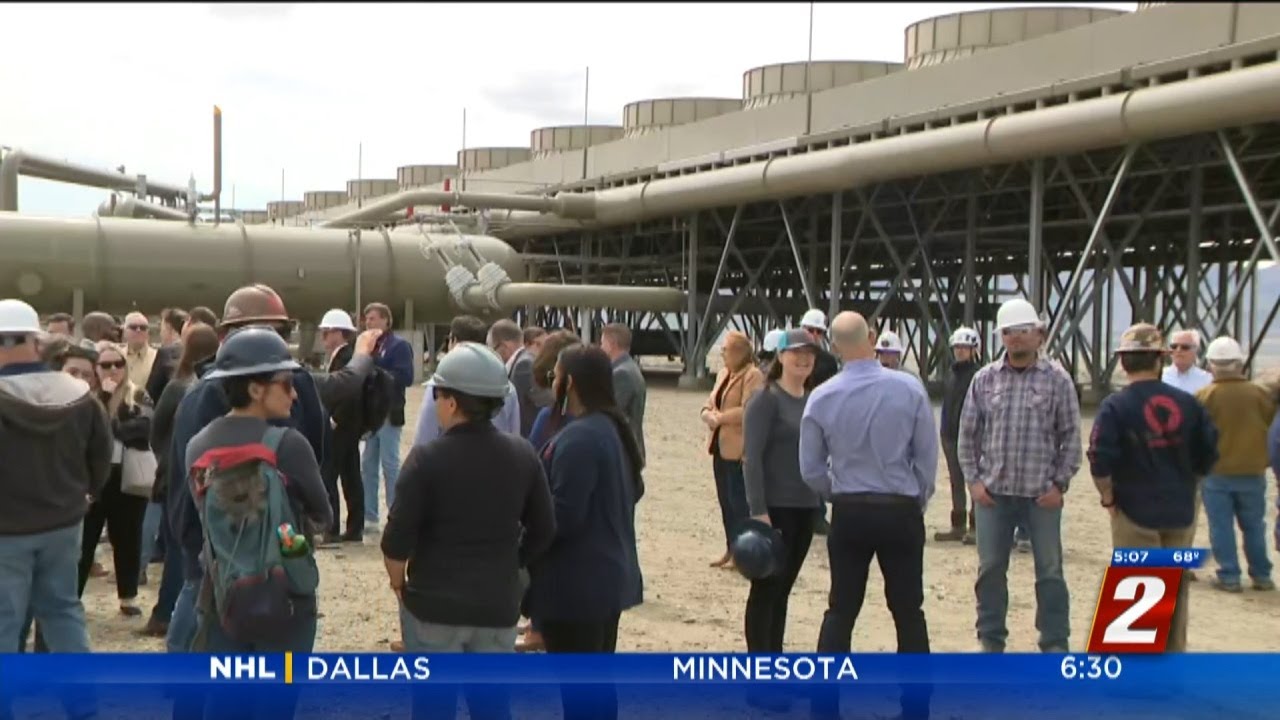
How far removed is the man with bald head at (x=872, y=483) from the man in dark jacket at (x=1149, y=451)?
4.10 ft

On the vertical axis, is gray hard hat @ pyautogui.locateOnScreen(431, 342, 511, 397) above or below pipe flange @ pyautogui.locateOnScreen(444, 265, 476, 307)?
below

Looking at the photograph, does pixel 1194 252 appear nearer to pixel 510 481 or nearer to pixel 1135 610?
pixel 1135 610

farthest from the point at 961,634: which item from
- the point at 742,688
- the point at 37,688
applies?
→ the point at 37,688

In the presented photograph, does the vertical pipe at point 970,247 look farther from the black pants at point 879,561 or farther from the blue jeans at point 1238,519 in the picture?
the black pants at point 879,561

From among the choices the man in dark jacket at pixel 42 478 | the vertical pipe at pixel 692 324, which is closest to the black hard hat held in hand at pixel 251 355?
the man in dark jacket at pixel 42 478

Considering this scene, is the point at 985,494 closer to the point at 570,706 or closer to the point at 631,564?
the point at 631,564

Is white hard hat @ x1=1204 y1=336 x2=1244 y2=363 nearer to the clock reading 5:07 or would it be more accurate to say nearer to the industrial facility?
the clock reading 5:07

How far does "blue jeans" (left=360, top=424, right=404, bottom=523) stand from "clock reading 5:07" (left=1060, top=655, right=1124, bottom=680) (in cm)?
630

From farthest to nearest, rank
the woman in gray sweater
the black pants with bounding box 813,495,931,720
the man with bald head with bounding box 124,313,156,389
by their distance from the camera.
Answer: the man with bald head with bounding box 124,313,156,389 → the woman in gray sweater → the black pants with bounding box 813,495,931,720

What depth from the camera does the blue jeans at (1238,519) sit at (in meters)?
8.38

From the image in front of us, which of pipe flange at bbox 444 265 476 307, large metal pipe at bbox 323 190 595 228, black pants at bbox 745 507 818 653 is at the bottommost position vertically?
black pants at bbox 745 507 818 653

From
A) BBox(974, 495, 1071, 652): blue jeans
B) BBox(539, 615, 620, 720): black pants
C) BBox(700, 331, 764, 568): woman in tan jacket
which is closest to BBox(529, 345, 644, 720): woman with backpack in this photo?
BBox(539, 615, 620, 720): black pants

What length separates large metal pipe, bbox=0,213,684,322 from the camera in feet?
74.9

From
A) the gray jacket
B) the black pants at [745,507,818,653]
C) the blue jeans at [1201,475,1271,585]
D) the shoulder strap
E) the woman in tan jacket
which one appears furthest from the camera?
the blue jeans at [1201,475,1271,585]
